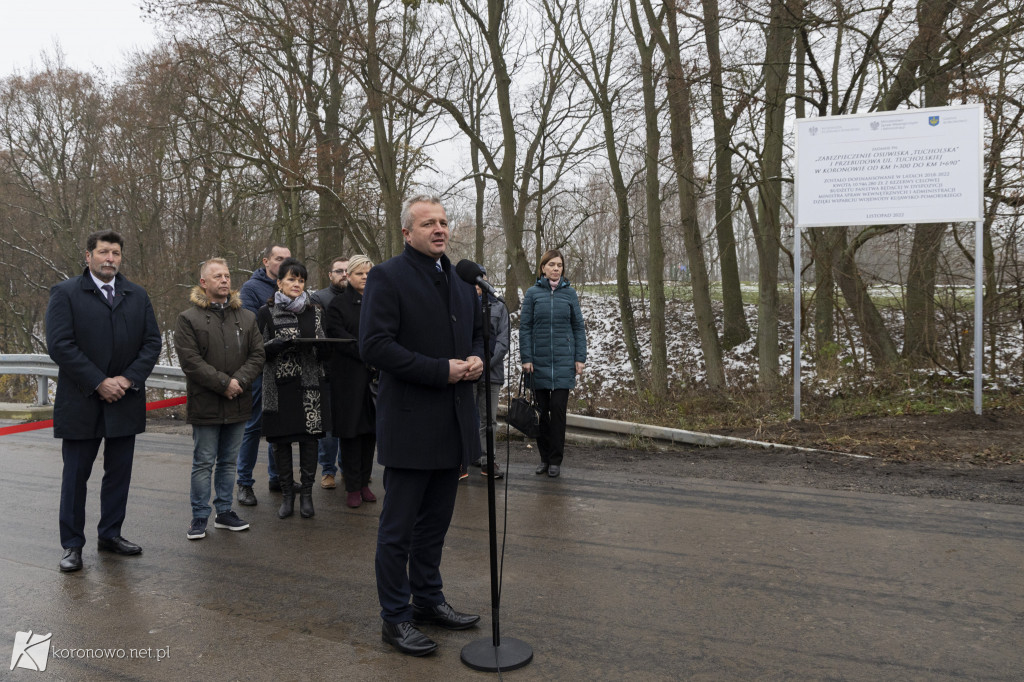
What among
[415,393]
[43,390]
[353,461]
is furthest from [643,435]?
[43,390]

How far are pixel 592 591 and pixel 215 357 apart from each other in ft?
11.0

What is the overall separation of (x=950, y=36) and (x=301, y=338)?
1039cm

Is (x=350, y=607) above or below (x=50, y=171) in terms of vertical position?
below

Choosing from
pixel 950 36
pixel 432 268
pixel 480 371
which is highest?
pixel 950 36

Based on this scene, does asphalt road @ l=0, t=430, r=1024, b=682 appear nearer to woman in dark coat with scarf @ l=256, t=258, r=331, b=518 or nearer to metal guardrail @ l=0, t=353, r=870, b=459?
woman in dark coat with scarf @ l=256, t=258, r=331, b=518

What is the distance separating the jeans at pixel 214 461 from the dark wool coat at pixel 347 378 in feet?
2.65

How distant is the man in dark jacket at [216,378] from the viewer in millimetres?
5891

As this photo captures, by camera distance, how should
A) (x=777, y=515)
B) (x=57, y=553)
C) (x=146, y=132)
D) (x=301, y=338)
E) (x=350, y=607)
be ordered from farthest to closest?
(x=146, y=132)
(x=301, y=338)
(x=777, y=515)
(x=57, y=553)
(x=350, y=607)

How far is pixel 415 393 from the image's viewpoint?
3.92m

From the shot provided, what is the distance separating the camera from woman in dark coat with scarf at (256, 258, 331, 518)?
21.3ft

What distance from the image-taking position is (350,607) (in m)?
4.38

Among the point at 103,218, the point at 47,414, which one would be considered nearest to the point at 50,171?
the point at 103,218

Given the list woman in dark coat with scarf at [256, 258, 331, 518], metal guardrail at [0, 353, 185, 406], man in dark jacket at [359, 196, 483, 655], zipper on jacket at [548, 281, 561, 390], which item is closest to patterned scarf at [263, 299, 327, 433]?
woman in dark coat with scarf at [256, 258, 331, 518]

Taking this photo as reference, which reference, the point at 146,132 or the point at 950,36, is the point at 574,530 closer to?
the point at 950,36
